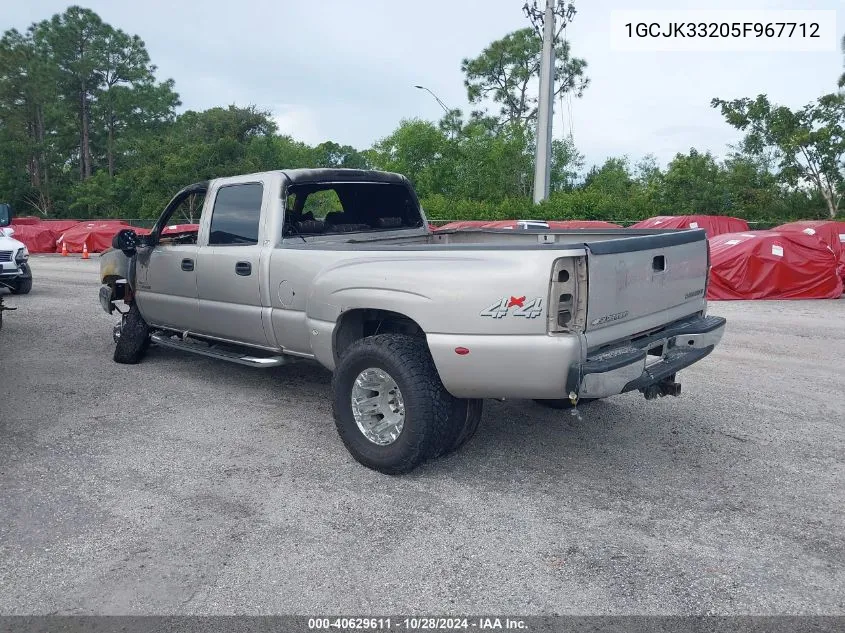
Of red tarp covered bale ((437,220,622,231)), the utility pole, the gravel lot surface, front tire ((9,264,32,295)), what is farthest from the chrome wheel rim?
the utility pole

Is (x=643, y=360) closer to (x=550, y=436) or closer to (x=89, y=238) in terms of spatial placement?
(x=550, y=436)

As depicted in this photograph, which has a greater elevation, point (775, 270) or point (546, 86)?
point (546, 86)

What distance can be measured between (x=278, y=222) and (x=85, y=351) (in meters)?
4.08

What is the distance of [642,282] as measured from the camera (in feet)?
13.9

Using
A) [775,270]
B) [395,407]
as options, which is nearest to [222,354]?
[395,407]

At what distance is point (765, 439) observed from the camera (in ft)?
16.8

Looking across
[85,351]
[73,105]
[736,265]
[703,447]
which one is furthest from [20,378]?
[73,105]

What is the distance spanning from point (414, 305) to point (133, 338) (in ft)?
14.2

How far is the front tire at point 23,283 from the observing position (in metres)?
13.0

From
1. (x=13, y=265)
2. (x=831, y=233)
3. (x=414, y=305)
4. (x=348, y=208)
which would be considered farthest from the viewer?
(x=831, y=233)

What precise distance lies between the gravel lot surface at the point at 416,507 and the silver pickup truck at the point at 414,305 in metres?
0.47

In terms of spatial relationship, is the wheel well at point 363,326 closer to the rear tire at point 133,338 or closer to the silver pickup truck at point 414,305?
the silver pickup truck at point 414,305

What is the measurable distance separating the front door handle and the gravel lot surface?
1.12 meters

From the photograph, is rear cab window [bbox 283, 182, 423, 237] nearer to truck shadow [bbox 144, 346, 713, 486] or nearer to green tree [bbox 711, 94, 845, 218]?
truck shadow [bbox 144, 346, 713, 486]
